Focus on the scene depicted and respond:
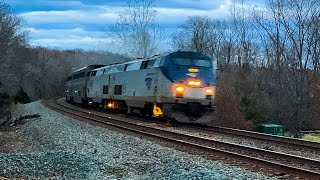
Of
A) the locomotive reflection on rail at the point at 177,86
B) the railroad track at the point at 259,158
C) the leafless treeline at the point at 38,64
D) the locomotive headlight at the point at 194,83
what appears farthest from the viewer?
the leafless treeline at the point at 38,64

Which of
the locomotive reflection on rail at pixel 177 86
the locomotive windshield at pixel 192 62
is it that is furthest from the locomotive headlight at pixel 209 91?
the locomotive windshield at pixel 192 62

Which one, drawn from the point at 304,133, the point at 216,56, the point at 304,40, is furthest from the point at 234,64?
the point at 304,133

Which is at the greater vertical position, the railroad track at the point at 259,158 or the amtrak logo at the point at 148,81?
the amtrak logo at the point at 148,81

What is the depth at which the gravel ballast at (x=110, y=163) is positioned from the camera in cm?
1053

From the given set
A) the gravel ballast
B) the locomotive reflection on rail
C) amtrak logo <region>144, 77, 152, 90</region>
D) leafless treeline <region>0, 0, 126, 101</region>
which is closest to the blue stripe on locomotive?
the locomotive reflection on rail

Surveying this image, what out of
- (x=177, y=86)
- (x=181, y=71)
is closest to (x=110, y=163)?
(x=177, y=86)

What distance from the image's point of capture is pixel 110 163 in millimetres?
12094

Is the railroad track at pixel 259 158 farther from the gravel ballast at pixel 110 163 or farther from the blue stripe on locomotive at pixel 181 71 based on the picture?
the blue stripe on locomotive at pixel 181 71

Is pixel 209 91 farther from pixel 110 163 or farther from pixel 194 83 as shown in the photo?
pixel 110 163

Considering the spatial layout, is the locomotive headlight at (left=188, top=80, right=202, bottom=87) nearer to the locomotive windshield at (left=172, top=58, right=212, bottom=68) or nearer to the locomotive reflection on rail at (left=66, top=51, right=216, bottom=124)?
the locomotive reflection on rail at (left=66, top=51, right=216, bottom=124)

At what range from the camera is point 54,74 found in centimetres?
10488

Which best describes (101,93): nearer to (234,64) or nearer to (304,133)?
(304,133)

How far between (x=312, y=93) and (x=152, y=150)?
34.2 meters

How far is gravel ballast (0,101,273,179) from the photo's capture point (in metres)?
10.5
